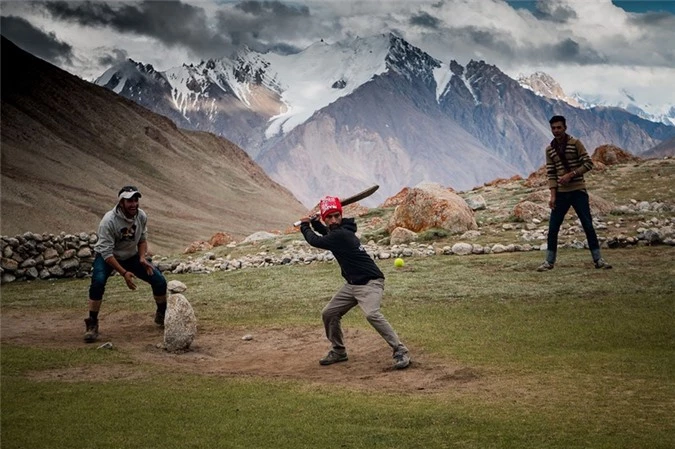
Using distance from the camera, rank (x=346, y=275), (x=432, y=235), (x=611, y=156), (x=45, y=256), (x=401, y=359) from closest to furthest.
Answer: (x=401, y=359), (x=346, y=275), (x=45, y=256), (x=432, y=235), (x=611, y=156)

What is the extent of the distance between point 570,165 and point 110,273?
972 cm

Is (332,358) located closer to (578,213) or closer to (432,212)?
(578,213)

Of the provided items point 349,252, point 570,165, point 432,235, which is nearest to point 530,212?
point 432,235

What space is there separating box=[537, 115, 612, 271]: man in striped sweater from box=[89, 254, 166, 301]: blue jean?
8.22 m

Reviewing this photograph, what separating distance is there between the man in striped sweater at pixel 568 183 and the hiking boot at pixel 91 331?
940 centimetres

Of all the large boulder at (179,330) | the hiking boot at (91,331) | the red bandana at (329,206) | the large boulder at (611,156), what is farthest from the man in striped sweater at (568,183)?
the large boulder at (611,156)

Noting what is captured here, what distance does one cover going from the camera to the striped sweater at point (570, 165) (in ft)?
48.4

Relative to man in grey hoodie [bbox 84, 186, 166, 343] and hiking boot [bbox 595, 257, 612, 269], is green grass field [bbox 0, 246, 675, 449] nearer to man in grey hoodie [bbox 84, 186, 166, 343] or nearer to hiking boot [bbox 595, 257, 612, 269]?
hiking boot [bbox 595, 257, 612, 269]

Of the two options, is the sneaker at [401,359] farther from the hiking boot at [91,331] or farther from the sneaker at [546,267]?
the sneaker at [546,267]

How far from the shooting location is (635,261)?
1530 cm

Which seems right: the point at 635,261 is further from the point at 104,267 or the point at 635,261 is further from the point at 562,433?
the point at 104,267

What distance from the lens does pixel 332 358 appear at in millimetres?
10414

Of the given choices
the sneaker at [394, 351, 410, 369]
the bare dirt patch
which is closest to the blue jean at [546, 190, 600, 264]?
the bare dirt patch

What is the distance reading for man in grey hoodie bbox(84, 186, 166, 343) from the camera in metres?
12.0
